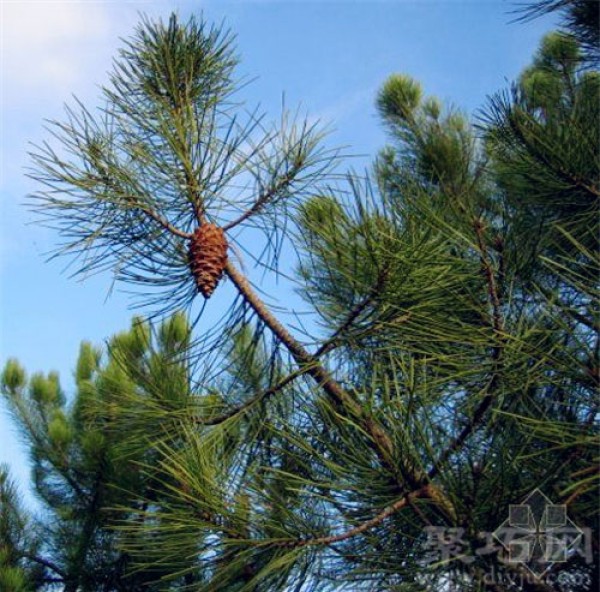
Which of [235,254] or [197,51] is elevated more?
[197,51]

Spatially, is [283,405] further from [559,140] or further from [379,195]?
[559,140]

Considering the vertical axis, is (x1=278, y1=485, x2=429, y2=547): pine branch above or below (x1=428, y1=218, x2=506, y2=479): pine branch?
below

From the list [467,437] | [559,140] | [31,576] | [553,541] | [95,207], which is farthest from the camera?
[31,576]

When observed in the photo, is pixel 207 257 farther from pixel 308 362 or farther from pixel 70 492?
pixel 70 492

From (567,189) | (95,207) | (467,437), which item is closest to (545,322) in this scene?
(467,437)

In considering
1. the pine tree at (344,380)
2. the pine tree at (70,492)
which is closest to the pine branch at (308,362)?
the pine tree at (344,380)

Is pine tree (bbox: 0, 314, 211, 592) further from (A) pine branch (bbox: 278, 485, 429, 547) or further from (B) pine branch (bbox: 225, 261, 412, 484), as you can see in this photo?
(A) pine branch (bbox: 278, 485, 429, 547)

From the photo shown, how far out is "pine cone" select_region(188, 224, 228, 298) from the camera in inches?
35.3

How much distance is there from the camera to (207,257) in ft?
2.95

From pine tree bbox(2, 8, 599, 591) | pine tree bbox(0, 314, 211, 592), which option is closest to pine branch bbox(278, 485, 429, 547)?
pine tree bbox(2, 8, 599, 591)

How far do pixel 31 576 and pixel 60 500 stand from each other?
290 mm

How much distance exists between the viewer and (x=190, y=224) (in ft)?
3.28

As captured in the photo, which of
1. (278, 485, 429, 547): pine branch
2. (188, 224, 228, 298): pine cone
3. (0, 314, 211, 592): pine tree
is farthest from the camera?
→ (0, 314, 211, 592): pine tree

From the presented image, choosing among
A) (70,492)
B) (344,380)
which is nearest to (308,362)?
(344,380)
